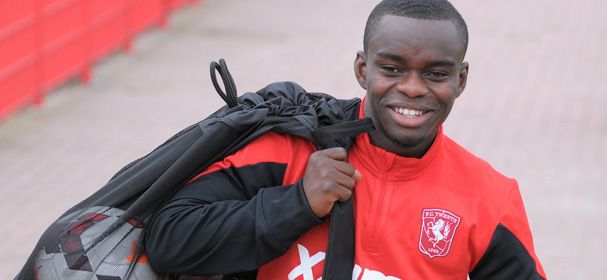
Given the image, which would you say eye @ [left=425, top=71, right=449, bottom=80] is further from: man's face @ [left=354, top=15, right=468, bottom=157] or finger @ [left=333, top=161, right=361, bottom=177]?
finger @ [left=333, top=161, right=361, bottom=177]

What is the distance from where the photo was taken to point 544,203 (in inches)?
312

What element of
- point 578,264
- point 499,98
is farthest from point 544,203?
point 499,98

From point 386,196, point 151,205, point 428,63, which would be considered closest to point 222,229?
point 151,205

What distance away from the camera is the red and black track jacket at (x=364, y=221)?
2867 mm

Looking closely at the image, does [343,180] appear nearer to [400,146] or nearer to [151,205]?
[400,146]

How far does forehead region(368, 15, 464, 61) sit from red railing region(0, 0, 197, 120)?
235 inches

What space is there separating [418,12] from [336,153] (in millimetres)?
428

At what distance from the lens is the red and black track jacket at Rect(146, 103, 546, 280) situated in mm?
2867

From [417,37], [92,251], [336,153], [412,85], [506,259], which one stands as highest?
Answer: [417,37]

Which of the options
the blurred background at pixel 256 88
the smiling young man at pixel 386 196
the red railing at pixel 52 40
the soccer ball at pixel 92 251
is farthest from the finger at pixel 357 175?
the red railing at pixel 52 40

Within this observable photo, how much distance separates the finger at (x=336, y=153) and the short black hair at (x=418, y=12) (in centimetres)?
33

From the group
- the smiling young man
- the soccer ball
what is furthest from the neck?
the soccer ball

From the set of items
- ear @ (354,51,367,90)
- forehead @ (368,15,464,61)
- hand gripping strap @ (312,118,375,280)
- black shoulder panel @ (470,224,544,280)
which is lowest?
black shoulder panel @ (470,224,544,280)

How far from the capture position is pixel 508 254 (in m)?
3.01
